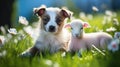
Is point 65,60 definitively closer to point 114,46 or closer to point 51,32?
point 114,46

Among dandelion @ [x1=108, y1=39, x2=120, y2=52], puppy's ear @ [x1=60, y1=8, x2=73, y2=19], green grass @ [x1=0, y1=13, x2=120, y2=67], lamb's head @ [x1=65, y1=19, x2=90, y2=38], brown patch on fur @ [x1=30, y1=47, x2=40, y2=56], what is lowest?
brown patch on fur @ [x1=30, y1=47, x2=40, y2=56]

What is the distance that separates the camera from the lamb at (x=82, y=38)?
5.29m

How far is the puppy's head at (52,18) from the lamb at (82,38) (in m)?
0.13

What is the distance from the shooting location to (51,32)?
5480 millimetres

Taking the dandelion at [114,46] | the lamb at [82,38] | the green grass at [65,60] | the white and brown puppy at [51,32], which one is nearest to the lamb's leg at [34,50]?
the white and brown puppy at [51,32]

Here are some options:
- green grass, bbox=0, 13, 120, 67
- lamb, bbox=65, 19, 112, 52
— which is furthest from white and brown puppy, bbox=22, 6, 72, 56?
green grass, bbox=0, 13, 120, 67

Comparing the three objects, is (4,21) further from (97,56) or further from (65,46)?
(97,56)

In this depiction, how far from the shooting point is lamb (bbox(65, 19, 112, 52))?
5.29 metres

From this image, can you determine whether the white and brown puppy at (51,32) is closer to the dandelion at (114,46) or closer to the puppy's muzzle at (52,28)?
the puppy's muzzle at (52,28)

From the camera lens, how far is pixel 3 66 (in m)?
4.35

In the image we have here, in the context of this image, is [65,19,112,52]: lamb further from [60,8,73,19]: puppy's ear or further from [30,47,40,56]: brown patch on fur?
[30,47,40,56]: brown patch on fur

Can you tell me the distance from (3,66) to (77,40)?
1.35 m

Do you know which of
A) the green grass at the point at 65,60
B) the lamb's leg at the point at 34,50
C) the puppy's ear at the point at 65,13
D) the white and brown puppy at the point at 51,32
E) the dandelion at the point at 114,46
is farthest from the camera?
the puppy's ear at the point at 65,13

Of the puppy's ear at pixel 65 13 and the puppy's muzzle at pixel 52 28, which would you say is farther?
the puppy's ear at pixel 65 13
